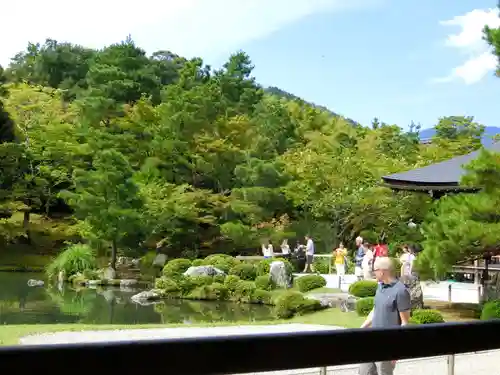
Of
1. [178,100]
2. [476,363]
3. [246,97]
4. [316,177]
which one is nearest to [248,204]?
[316,177]

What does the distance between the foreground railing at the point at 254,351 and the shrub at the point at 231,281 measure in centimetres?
1544

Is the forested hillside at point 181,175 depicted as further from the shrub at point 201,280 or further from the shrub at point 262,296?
the shrub at point 262,296

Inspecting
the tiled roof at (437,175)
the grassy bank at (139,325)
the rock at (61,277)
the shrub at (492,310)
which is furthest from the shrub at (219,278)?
the shrub at (492,310)

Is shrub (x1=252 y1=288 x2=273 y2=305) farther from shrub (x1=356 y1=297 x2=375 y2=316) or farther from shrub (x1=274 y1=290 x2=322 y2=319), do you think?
shrub (x1=356 y1=297 x2=375 y2=316)

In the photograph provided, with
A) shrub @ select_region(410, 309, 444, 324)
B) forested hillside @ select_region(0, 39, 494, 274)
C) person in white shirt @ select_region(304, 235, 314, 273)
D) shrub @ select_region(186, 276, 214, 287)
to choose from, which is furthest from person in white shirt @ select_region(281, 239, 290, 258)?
shrub @ select_region(410, 309, 444, 324)

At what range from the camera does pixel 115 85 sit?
28953 millimetres

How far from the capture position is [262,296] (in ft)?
53.1

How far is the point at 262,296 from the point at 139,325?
219 inches

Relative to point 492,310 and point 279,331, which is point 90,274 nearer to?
point 279,331

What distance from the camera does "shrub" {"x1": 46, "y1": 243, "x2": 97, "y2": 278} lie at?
21531mm

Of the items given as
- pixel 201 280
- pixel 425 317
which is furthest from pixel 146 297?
pixel 425 317

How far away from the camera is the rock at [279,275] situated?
1698cm

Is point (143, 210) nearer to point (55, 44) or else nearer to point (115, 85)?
point (115, 85)

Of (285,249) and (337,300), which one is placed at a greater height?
(285,249)
